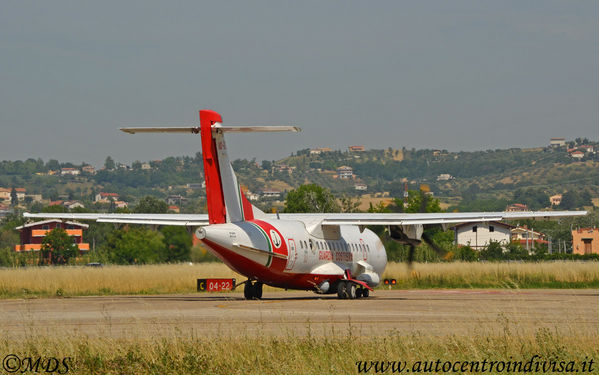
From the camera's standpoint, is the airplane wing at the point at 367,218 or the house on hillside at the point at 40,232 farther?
the house on hillside at the point at 40,232

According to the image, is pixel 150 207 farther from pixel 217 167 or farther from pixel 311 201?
pixel 217 167

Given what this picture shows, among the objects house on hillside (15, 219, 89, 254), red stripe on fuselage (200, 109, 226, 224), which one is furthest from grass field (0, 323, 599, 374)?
house on hillside (15, 219, 89, 254)

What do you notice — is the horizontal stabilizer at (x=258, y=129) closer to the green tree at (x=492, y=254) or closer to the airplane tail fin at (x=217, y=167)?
the airplane tail fin at (x=217, y=167)

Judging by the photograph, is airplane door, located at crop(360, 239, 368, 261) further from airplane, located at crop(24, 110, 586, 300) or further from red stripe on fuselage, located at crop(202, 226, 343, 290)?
red stripe on fuselage, located at crop(202, 226, 343, 290)

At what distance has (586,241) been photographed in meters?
111

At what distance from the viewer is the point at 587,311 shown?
25.3m

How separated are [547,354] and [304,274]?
1980 centimetres

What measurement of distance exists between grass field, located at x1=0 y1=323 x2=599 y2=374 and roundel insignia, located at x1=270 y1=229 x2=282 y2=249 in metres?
15.0

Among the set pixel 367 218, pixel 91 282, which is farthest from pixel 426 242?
pixel 91 282

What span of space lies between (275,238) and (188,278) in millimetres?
15090

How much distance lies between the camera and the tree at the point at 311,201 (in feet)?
310

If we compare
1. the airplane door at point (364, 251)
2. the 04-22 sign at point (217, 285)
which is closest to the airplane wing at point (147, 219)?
the 04-22 sign at point (217, 285)

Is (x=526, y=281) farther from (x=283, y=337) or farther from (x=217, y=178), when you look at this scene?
(x=283, y=337)

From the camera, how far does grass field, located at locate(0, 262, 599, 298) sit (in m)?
40.8
